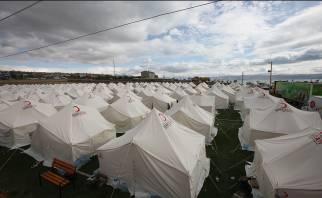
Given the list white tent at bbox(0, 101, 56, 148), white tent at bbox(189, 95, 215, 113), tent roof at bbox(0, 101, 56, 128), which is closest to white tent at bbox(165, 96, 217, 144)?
white tent at bbox(189, 95, 215, 113)

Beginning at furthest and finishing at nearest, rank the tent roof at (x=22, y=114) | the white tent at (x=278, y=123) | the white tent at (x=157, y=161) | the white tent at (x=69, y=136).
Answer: the tent roof at (x=22, y=114)
the white tent at (x=278, y=123)
the white tent at (x=69, y=136)
the white tent at (x=157, y=161)

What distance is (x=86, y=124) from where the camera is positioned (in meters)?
9.51

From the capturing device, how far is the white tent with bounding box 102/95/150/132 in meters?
13.9

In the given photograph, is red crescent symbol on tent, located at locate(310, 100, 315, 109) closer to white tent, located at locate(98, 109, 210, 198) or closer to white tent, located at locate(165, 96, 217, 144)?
white tent, located at locate(165, 96, 217, 144)

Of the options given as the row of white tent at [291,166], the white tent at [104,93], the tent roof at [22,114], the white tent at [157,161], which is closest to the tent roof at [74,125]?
the white tent at [157,161]

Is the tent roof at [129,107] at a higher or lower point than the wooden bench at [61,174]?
higher

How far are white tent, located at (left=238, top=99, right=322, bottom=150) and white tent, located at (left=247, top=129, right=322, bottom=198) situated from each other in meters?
3.37

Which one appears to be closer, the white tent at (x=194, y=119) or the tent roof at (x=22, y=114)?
the tent roof at (x=22, y=114)

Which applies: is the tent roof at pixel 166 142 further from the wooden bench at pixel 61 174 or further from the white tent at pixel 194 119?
the white tent at pixel 194 119

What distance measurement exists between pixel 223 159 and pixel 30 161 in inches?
407

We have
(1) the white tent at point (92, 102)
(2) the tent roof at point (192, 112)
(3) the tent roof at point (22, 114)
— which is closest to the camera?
(3) the tent roof at point (22, 114)

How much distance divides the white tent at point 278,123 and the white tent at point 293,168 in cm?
337

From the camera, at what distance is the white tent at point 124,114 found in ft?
45.6

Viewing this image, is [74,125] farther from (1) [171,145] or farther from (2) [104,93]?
(2) [104,93]
